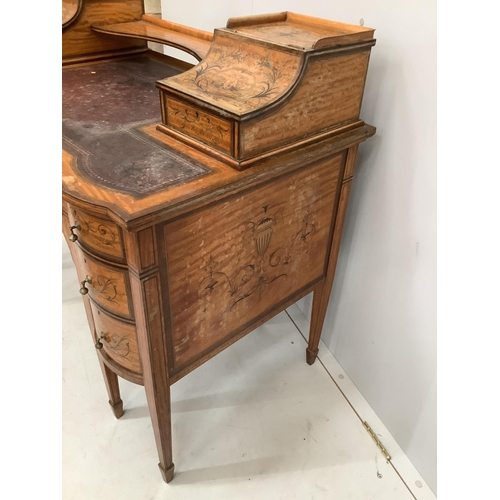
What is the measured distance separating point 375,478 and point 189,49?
4.45 feet

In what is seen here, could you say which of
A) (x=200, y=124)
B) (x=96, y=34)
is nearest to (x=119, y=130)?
(x=200, y=124)

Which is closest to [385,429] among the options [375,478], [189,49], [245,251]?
[375,478]

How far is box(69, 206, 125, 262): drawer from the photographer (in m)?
0.85

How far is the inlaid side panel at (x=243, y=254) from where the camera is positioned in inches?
36.7

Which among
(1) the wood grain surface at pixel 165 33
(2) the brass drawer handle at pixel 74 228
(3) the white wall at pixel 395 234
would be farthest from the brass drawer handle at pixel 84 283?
(3) the white wall at pixel 395 234

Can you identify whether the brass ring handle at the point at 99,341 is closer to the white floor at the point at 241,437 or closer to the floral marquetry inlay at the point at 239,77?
the white floor at the point at 241,437

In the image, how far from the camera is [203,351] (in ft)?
3.71

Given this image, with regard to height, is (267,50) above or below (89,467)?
above

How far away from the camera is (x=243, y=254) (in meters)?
1.06

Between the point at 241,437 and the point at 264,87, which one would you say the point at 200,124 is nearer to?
the point at 264,87

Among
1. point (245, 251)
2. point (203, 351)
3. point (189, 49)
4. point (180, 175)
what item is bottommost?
point (203, 351)

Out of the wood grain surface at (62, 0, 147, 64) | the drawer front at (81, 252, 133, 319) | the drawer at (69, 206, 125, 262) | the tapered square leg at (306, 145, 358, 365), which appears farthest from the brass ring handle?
the wood grain surface at (62, 0, 147, 64)
